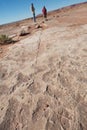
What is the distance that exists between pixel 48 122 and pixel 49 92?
1202mm

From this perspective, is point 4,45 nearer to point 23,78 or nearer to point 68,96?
point 23,78

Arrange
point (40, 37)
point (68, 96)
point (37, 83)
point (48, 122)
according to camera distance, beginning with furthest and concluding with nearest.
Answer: point (40, 37)
point (37, 83)
point (68, 96)
point (48, 122)

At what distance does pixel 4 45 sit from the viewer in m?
11.6

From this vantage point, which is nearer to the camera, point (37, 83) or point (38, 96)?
point (38, 96)

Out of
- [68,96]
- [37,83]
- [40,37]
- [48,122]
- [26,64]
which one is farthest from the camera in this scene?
[40,37]

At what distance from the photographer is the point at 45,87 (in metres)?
6.15

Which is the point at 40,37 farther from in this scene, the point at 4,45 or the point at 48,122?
the point at 48,122

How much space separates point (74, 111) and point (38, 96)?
125 centimetres

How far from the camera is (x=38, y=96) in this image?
229 inches

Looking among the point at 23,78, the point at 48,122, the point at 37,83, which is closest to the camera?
the point at 48,122

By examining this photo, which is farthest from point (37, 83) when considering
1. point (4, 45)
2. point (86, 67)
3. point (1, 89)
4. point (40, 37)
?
point (4, 45)

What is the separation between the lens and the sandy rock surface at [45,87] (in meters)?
4.96

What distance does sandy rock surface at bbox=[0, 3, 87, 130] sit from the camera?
4961mm

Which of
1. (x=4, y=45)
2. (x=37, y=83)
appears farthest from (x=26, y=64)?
(x=4, y=45)
